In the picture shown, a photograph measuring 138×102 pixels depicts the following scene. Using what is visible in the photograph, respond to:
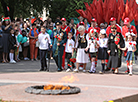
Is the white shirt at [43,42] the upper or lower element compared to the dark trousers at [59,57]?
upper

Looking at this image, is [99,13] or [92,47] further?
[99,13]

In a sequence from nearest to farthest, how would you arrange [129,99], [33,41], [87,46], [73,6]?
[129,99]
[87,46]
[33,41]
[73,6]

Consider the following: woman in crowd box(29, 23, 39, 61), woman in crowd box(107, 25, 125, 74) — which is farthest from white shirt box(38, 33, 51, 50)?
woman in crowd box(29, 23, 39, 61)

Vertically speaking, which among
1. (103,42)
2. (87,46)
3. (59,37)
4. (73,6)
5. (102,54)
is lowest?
(102,54)

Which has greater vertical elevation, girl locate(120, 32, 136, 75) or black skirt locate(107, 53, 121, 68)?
girl locate(120, 32, 136, 75)

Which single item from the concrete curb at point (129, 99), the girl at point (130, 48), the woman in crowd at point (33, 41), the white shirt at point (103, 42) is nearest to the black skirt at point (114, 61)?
the girl at point (130, 48)

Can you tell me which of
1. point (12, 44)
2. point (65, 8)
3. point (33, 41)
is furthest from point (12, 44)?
point (65, 8)

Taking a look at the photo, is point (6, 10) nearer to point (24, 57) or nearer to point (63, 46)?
point (24, 57)

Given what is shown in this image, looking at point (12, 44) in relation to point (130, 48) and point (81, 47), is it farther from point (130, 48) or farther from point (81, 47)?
point (130, 48)

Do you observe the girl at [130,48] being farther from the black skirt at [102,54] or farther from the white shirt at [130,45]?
the black skirt at [102,54]

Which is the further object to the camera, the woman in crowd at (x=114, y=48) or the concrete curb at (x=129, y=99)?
the woman in crowd at (x=114, y=48)

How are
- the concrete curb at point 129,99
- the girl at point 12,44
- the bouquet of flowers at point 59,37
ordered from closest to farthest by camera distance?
the concrete curb at point 129,99 < the bouquet of flowers at point 59,37 < the girl at point 12,44

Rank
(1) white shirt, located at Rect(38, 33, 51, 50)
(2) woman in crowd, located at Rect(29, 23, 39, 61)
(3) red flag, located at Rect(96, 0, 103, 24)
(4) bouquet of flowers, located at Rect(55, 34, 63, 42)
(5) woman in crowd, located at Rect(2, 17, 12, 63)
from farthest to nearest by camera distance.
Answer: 1. (3) red flag, located at Rect(96, 0, 103, 24)
2. (2) woman in crowd, located at Rect(29, 23, 39, 61)
3. (5) woman in crowd, located at Rect(2, 17, 12, 63)
4. (1) white shirt, located at Rect(38, 33, 51, 50)
5. (4) bouquet of flowers, located at Rect(55, 34, 63, 42)

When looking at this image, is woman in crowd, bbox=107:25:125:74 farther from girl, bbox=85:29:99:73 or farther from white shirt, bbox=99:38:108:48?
girl, bbox=85:29:99:73
